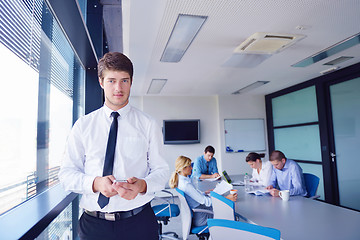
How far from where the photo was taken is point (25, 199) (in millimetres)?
1533

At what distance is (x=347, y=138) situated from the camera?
16.3ft

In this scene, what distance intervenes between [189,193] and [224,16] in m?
2.19

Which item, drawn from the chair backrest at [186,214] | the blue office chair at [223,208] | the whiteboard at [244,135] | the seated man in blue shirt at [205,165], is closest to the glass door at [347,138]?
the whiteboard at [244,135]

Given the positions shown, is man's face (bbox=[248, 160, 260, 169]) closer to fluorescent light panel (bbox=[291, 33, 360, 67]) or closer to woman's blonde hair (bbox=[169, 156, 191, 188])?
woman's blonde hair (bbox=[169, 156, 191, 188])

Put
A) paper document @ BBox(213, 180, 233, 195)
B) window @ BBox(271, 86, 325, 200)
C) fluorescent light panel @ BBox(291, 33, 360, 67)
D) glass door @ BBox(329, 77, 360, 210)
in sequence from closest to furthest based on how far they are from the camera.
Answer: paper document @ BBox(213, 180, 233, 195) < fluorescent light panel @ BBox(291, 33, 360, 67) < glass door @ BBox(329, 77, 360, 210) < window @ BBox(271, 86, 325, 200)

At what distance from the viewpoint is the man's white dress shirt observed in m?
1.25

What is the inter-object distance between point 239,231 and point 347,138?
483 cm

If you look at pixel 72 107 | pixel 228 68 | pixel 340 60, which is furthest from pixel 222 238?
pixel 340 60

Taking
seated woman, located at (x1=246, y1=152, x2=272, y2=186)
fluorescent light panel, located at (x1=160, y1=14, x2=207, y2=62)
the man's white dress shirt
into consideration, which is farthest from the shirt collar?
seated woman, located at (x1=246, y1=152, x2=272, y2=186)

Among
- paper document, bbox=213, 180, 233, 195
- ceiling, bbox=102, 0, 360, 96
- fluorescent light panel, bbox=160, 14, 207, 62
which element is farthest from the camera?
paper document, bbox=213, 180, 233, 195

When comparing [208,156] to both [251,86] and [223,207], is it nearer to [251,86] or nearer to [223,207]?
[251,86]

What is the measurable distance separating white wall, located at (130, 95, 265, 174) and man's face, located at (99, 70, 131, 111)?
5616 mm

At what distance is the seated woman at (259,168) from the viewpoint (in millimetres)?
3807

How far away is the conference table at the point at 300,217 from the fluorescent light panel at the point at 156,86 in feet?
→ 11.1
